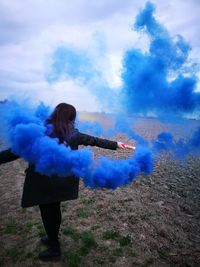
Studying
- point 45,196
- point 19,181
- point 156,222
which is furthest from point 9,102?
point 19,181

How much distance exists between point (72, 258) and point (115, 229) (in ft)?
5.03

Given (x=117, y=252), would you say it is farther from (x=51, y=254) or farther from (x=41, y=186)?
(x=41, y=186)

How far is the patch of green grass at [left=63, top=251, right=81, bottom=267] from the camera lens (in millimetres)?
5293

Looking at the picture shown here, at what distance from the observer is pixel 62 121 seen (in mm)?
4691

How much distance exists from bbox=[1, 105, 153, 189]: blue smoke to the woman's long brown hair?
0.15 m

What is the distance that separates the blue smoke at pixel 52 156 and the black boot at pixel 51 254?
4.92 ft

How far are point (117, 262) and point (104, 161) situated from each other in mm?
1875

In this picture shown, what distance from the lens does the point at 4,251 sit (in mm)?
5863

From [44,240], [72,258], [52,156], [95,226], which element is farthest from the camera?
[95,226]

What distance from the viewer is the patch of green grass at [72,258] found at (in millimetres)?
5293

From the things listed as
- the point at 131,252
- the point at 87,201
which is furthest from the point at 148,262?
the point at 87,201

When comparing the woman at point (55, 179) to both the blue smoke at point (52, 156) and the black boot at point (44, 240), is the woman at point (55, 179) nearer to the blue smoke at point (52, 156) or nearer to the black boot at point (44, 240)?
the blue smoke at point (52, 156)

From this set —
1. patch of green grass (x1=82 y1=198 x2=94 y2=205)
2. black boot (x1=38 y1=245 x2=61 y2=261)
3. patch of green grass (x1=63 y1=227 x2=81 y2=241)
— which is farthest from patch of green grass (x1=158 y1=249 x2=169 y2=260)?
patch of green grass (x1=82 y1=198 x2=94 y2=205)

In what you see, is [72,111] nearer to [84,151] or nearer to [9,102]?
[84,151]
